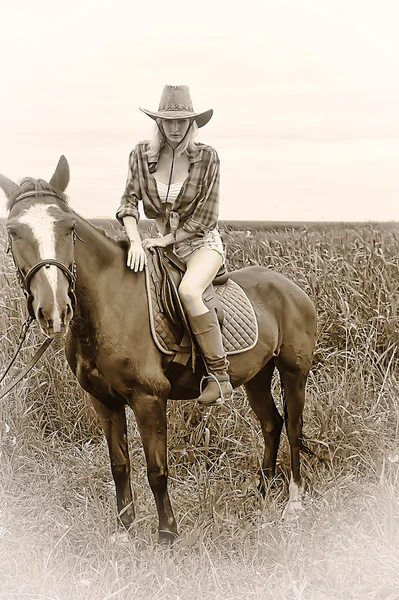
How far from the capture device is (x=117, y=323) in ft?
11.2

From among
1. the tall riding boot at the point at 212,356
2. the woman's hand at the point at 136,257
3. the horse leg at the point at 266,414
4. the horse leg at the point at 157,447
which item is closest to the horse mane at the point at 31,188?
the woman's hand at the point at 136,257

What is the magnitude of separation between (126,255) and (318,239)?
3390 millimetres

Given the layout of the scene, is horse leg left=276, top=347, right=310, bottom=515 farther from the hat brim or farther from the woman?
the hat brim

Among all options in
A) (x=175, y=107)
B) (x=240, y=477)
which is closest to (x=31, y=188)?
(x=175, y=107)

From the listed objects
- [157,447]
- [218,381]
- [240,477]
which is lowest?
[240,477]

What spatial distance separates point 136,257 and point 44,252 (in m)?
0.69

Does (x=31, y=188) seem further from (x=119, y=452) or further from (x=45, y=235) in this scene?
(x=119, y=452)

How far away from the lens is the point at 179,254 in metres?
3.72

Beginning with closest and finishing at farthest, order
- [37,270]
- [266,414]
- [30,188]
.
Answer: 1. [37,270]
2. [30,188]
3. [266,414]

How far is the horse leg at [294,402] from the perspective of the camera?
173 inches

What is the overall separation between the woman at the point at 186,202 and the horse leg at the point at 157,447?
11.1 inches

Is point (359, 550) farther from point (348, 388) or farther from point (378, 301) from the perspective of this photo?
point (378, 301)

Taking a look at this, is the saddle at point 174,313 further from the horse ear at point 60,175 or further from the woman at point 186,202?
the horse ear at point 60,175

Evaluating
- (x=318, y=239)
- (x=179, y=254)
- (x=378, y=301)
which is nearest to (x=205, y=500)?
(x=179, y=254)
